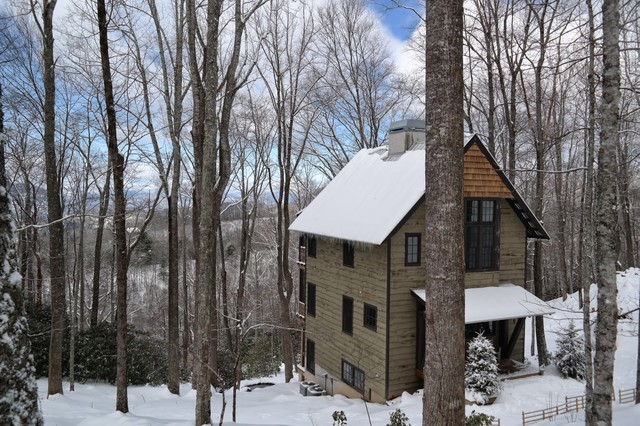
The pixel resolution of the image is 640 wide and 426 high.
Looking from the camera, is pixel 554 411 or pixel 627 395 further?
pixel 627 395

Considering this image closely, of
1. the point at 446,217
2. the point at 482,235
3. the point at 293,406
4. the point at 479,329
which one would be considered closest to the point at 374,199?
the point at 482,235

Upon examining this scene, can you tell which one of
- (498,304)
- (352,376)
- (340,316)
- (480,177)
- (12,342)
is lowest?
(352,376)

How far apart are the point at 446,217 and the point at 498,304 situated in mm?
10223

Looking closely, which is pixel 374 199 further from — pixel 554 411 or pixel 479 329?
pixel 554 411

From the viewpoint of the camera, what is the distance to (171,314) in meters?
15.2

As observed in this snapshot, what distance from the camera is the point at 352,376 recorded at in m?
14.5

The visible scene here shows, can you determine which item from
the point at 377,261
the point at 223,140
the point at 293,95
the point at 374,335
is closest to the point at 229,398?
the point at 374,335

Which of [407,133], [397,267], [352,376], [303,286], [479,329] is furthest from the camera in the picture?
[303,286]

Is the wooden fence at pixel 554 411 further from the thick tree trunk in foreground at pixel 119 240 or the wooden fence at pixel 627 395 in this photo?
the thick tree trunk in foreground at pixel 119 240

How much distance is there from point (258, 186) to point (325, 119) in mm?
5238

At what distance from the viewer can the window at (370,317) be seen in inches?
521

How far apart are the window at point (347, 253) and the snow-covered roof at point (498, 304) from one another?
8.94 ft

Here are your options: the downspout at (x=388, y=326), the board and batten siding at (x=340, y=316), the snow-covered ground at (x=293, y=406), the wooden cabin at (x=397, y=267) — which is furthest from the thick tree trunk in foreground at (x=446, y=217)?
the board and batten siding at (x=340, y=316)

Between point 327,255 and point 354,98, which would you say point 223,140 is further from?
point 354,98
